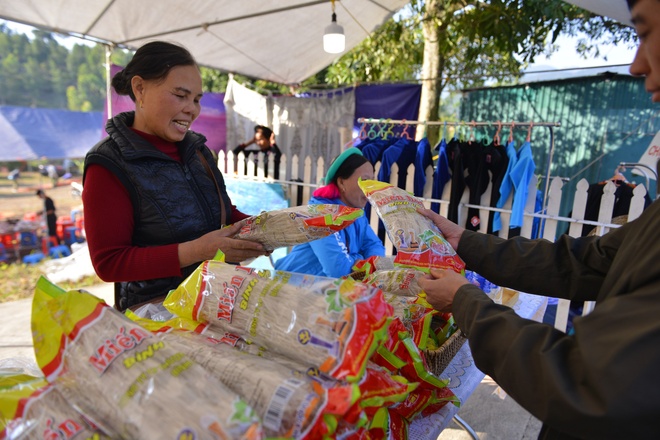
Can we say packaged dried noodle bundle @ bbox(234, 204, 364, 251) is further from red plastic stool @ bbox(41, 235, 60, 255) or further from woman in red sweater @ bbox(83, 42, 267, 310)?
red plastic stool @ bbox(41, 235, 60, 255)

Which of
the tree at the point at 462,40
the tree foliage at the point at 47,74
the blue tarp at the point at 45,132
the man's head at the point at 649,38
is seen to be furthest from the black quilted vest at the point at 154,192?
the tree foliage at the point at 47,74

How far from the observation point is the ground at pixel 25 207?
18.6ft

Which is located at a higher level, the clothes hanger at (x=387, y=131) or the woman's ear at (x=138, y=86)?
the clothes hanger at (x=387, y=131)

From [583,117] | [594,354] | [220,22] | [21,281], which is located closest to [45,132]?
[21,281]

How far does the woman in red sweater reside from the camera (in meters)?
1.34

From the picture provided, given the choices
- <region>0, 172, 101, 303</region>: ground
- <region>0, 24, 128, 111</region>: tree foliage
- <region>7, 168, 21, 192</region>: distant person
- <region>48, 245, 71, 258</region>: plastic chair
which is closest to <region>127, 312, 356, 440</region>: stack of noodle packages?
<region>0, 172, 101, 303</region>: ground

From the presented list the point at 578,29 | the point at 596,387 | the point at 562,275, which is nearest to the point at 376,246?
the point at 562,275

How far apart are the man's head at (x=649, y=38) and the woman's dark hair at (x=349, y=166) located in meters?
1.78

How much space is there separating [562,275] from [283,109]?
6450 millimetres

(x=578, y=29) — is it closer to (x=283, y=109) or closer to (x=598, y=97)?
(x=598, y=97)

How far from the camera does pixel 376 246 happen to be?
2.67 meters

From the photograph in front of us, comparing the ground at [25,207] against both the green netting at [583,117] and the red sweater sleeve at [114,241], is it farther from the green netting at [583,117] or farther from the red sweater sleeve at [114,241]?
the green netting at [583,117]

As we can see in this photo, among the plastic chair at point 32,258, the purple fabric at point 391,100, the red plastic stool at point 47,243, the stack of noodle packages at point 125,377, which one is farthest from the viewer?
the red plastic stool at point 47,243

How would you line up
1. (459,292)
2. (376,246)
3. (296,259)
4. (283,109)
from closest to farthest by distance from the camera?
(459,292)
(296,259)
(376,246)
(283,109)
